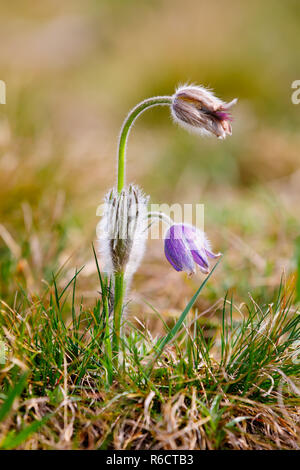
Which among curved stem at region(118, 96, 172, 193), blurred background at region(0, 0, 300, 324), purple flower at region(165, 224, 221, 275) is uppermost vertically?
blurred background at region(0, 0, 300, 324)

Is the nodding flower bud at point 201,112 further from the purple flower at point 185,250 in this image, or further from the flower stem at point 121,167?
the purple flower at point 185,250

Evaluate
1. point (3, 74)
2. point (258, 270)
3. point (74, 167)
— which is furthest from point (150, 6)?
point (258, 270)

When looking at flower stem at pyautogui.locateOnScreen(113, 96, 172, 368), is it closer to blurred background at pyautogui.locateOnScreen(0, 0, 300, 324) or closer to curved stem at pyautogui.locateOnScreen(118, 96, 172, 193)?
curved stem at pyautogui.locateOnScreen(118, 96, 172, 193)

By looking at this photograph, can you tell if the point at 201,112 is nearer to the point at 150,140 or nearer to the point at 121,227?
the point at 121,227

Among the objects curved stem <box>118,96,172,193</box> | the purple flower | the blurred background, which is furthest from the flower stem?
the blurred background

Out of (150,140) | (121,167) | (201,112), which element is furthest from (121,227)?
(150,140)
